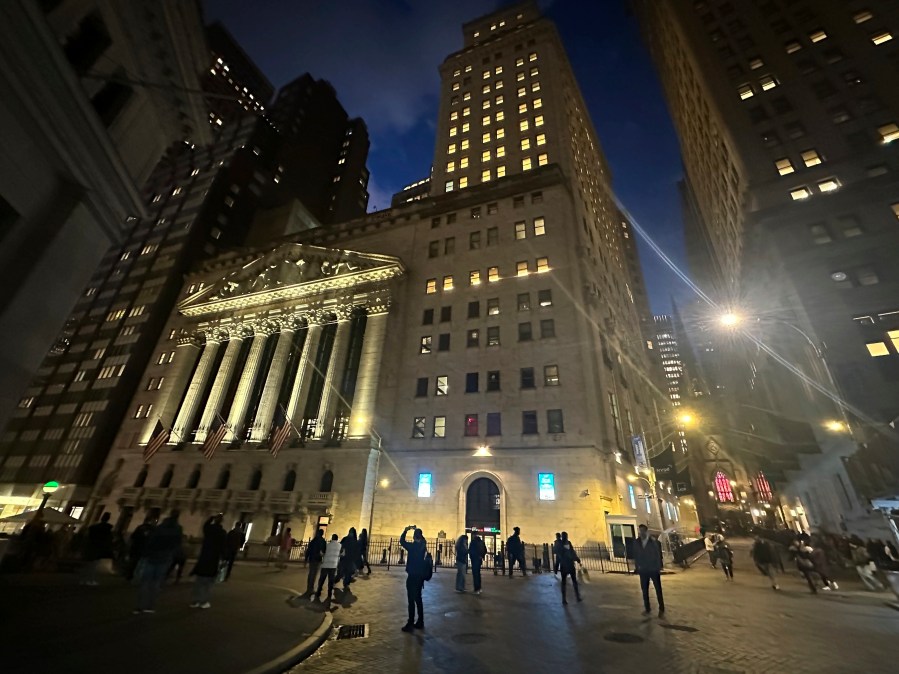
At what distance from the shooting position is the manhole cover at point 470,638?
26.6ft

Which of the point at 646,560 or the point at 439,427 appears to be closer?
the point at 646,560

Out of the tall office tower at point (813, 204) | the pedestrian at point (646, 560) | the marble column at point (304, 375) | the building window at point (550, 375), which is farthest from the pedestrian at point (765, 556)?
the marble column at point (304, 375)

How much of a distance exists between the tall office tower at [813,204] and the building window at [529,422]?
1967cm

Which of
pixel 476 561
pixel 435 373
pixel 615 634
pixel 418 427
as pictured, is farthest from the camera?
pixel 435 373

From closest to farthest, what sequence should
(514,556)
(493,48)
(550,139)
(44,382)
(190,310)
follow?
(514,556) → (550,139) → (190,310) → (44,382) → (493,48)

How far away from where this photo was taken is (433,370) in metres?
35.8

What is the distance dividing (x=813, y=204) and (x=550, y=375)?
2821 cm

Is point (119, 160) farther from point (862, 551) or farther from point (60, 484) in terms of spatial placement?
point (60, 484)

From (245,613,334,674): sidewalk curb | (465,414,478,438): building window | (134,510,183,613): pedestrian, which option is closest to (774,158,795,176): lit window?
(465,414,478,438): building window

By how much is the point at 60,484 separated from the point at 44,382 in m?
19.8

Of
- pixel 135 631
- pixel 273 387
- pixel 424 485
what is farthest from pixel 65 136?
pixel 273 387

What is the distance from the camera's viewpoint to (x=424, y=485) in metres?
31.2

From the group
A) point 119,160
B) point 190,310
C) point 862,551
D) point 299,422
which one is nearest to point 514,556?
point 862,551

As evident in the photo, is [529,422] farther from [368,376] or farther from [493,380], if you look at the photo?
[368,376]
